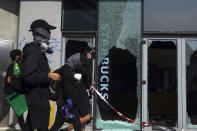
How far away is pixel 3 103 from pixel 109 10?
3.65 meters

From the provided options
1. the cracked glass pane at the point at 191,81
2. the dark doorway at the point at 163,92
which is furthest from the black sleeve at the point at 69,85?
the dark doorway at the point at 163,92

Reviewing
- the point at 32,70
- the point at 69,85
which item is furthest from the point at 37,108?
the point at 69,85

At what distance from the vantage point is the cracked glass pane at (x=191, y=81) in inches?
272

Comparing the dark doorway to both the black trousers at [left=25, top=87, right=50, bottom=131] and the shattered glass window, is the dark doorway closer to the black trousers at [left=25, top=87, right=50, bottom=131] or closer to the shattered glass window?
the shattered glass window

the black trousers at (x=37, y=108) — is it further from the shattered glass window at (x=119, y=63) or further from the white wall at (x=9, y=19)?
the white wall at (x=9, y=19)

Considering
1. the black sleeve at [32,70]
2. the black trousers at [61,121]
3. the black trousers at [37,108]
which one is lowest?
the black trousers at [61,121]

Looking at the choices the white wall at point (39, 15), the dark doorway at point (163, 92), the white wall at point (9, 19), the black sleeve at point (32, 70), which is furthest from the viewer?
the dark doorway at point (163, 92)

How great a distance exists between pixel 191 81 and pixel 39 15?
4.46 metres

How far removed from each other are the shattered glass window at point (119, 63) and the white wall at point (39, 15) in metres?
1.13

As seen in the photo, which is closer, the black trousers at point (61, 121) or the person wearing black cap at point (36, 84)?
the person wearing black cap at point (36, 84)

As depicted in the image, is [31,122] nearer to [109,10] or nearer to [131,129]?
[131,129]

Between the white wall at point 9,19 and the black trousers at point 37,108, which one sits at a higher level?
the white wall at point 9,19

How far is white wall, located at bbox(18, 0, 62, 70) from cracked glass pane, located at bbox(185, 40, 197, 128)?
347 centimetres

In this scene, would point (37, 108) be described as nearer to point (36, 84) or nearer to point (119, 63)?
point (36, 84)
